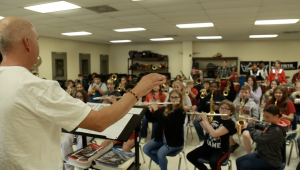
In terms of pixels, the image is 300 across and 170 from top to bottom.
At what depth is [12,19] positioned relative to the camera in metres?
0.87

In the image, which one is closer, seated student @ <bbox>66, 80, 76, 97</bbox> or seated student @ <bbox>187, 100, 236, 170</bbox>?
seated student @ <bbox>187, 100, 236, 170</bbox>

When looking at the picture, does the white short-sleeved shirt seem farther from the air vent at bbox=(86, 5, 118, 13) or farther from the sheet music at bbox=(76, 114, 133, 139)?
the air vent at bbox=(86, 5, 118, 13)

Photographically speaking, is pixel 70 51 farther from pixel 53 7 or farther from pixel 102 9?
pixel 102 9

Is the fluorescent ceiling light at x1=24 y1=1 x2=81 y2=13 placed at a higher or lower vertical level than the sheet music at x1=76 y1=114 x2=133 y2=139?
higher

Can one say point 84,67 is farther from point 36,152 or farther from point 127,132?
point 36,152

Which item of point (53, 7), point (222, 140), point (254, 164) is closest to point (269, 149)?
point (254, 164)

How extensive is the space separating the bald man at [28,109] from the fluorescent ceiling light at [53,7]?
318 cm

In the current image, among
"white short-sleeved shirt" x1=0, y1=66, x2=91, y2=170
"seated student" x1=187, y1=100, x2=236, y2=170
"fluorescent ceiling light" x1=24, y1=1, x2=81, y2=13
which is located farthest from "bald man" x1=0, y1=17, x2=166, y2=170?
"fluorescent ceiling light" x1=24, y1=1, x2=81, y2=13

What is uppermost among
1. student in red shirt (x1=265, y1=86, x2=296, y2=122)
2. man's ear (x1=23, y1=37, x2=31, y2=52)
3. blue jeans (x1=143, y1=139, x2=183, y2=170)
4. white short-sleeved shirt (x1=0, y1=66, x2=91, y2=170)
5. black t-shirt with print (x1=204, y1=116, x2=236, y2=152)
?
man's ear (x1=23, y1=37, x2=31, y2=52)

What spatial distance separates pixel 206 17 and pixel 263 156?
3359 mm

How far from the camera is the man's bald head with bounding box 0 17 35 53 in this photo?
2.77 ft

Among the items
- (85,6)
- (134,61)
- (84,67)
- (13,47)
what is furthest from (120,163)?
(134,61)

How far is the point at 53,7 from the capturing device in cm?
395

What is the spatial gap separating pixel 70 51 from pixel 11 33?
30.6 ft
